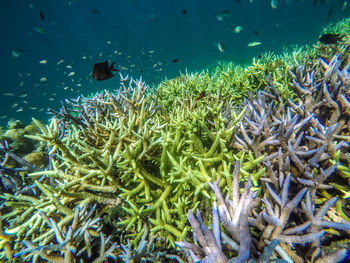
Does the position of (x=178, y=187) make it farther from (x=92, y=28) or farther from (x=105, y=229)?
(x=92, y=28)

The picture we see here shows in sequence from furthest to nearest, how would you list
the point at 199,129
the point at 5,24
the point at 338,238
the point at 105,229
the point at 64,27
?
1. the point at 64,27
2. the point at 5,24
3. the point at 199,129
4. the point at 105,229
5. the point at 338,238

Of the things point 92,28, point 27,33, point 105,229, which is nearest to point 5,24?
point 27,33

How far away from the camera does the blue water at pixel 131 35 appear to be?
147 ft

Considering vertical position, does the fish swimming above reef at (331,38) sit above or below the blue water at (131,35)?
below

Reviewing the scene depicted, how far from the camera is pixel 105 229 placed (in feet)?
5.94

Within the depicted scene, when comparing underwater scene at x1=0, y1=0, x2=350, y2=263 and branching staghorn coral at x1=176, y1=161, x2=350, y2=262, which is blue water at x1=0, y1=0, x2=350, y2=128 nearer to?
underwater scene at x1=0, y1=0, x2=350, y2=263

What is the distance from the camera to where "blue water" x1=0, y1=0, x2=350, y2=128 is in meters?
44.7

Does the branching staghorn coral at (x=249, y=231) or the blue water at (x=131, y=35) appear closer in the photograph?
the branching staghorn coral at (x=249, y=231)

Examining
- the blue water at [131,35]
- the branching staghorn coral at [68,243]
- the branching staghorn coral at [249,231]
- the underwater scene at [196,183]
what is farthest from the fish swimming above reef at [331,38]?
the blue water at [131,35]

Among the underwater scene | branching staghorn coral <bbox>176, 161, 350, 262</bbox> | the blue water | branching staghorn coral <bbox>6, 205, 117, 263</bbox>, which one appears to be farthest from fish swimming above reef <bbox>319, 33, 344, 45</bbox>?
the blue water

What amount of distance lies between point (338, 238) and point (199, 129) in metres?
1.46

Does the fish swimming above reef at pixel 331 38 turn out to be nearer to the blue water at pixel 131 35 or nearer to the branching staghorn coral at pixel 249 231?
the branching staghorn coral at pixel 249 231

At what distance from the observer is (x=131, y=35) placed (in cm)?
6281

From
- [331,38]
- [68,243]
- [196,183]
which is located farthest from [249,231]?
[331,38]
